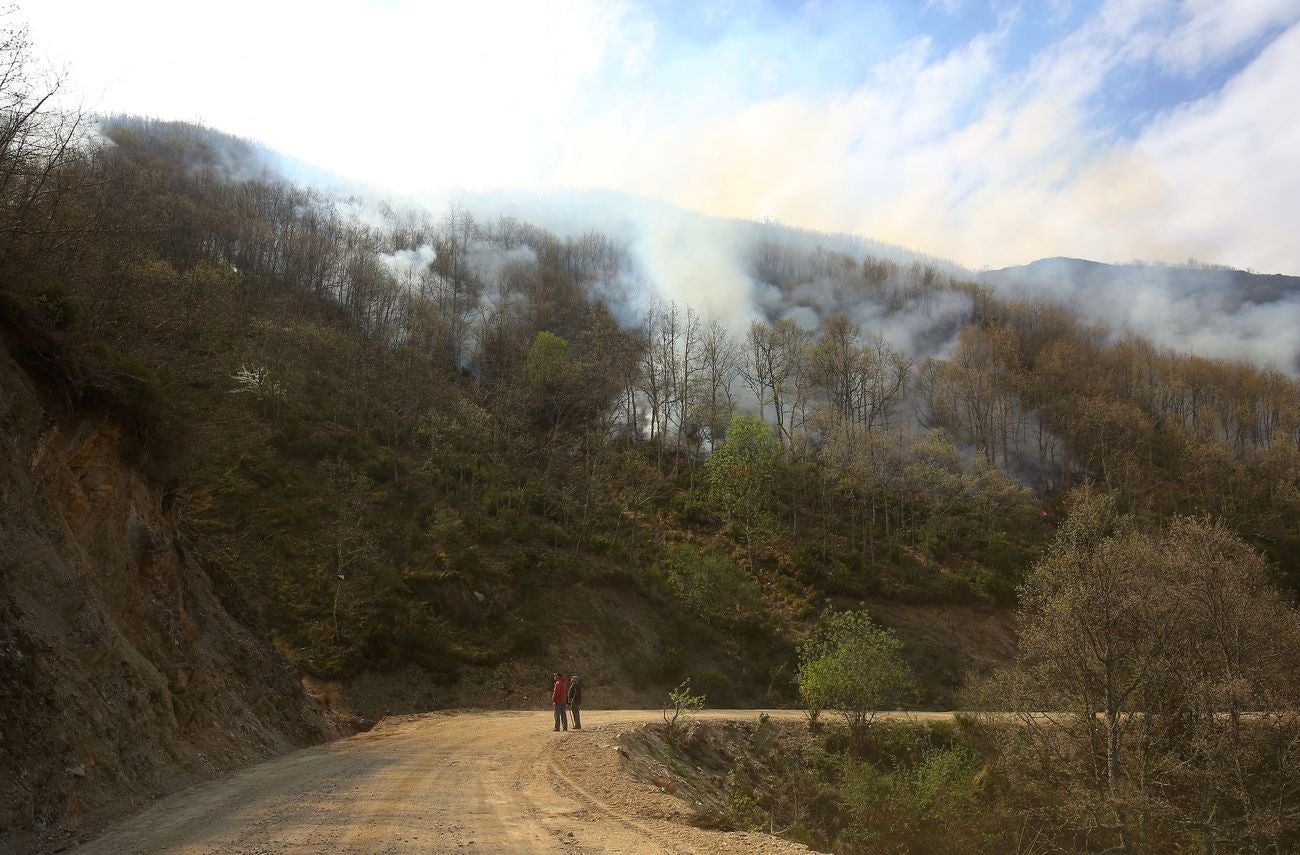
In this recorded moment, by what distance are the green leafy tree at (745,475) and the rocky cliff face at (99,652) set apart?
30.9 m

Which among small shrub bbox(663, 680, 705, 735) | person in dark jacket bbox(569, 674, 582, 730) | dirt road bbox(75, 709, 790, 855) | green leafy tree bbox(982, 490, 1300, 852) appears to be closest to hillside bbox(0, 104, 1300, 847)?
dirt road bbox(75, 709, 790, 855)

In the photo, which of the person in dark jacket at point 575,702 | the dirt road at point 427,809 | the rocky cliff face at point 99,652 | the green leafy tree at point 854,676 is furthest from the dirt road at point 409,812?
the green leafy tree at point 854,676

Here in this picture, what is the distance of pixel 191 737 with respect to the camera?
41.9 ft

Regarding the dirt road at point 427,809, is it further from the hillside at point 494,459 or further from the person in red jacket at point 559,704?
the person in red jacket at point 559,704

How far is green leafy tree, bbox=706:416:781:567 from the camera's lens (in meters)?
45.8

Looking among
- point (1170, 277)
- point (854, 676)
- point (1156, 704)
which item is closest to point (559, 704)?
point (854, 676)

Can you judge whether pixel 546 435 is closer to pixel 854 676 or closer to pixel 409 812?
pixel 854 676

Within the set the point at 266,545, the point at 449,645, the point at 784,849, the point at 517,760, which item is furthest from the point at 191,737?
the point at 266,545

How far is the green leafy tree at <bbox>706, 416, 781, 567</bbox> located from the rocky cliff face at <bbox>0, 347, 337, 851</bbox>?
30.9 meters

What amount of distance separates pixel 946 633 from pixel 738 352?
31532 millimetres

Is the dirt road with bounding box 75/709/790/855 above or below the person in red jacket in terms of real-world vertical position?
above

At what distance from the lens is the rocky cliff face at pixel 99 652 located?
8.79 metres

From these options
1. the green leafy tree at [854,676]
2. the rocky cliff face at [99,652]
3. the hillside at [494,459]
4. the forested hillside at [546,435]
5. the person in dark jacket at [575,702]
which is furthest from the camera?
the green leafy tree at [854,676]

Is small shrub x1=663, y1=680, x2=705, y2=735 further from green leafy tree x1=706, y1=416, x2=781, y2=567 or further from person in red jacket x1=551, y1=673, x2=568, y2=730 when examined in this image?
green leafy tree x1=706, y1=416, x2=781, y2=567
